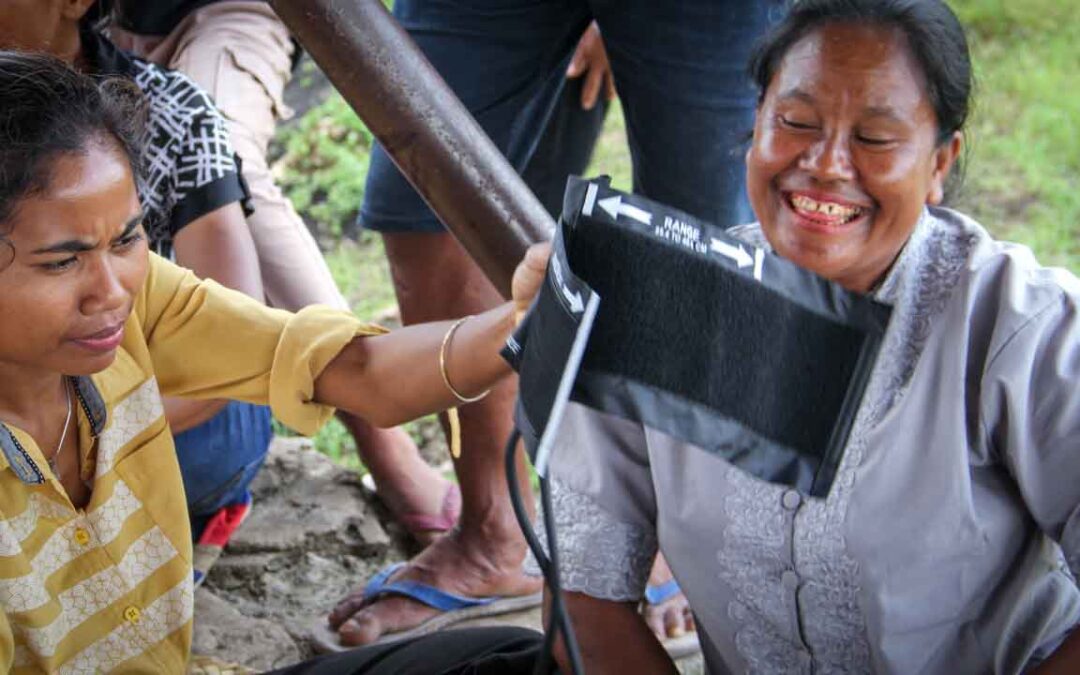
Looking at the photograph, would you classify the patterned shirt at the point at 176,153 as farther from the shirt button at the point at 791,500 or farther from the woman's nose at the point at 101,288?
the shirt button at the point at 791,500

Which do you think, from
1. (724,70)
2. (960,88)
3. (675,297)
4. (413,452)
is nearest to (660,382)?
(675,297)

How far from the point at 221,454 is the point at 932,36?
1581mm

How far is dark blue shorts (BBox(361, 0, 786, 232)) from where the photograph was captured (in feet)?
7.68

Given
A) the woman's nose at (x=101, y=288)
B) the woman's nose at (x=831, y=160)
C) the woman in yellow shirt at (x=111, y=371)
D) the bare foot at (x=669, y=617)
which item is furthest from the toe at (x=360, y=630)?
the woman's nose at (x=831, y=160)

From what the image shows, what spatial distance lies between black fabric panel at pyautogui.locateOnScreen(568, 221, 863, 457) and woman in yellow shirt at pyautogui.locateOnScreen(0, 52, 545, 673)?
27cm

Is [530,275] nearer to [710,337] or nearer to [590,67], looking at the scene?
[710,337]

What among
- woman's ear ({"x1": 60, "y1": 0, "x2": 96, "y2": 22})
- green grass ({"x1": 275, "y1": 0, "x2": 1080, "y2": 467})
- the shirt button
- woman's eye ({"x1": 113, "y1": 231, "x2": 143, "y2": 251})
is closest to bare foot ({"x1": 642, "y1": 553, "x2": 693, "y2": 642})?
the shirt button

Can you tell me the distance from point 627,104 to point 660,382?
1.34 metres

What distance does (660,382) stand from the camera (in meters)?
1.25

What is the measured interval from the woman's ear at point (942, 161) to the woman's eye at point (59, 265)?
3.54ft

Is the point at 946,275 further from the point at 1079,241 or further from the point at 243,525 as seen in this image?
the point at 1079,241

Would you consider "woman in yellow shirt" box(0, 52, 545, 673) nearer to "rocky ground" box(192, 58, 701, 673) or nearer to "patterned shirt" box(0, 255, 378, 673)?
"patterned shirt" box(0, 255, 378, 673)

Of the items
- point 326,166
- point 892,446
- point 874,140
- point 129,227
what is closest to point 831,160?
point 874,140

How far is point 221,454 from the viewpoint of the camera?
8.63ft
